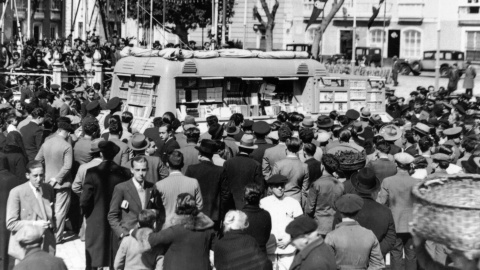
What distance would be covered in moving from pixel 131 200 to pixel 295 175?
2.07 m

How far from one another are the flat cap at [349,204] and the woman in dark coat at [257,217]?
73 cm

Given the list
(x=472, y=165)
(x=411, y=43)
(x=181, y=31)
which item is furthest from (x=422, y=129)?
(x=411, y=43)

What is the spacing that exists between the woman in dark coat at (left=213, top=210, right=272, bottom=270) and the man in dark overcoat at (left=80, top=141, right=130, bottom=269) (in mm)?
2418

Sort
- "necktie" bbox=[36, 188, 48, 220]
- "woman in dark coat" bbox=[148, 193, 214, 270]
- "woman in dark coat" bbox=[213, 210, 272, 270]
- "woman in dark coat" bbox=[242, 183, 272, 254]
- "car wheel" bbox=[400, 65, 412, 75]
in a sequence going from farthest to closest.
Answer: "car wheel" bbox=[400, 65, 412, 75] < "necktie" bbox=[36, 188, 48, 220] < "woman in dark coat" bbox=[242, 183, 272, 254] < "woman in dark coat" bbox=[148, 193, 214, 270] < "woman in dark coat" bbox=[213, 210, 272, 270]

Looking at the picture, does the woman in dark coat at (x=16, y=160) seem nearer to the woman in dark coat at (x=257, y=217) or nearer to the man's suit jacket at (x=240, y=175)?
the man's suit jacket at (x=240, y=175)

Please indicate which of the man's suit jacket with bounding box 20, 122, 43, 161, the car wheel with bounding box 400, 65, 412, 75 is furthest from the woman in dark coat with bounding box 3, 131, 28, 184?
the car wheel with bounding box 400, 65, 412, 75

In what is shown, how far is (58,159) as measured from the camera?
1055 centimetres

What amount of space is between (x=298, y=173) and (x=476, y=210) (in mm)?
5310

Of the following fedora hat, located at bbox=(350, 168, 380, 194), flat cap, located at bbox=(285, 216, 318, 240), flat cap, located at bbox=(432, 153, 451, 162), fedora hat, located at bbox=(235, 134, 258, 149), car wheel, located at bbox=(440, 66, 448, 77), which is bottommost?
flat cap, located at bbox=(285, 216, 318, 240)

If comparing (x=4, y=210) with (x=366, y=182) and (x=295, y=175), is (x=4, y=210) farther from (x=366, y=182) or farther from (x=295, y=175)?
(x=366, y=182)

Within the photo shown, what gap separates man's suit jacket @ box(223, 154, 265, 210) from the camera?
977 cm

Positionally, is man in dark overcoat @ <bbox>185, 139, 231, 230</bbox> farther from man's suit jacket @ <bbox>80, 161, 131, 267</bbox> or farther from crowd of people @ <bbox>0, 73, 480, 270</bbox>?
man's suit jacket @ <bbox>80, 161, 131, 267</bbox>

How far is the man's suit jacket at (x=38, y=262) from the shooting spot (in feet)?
19.7

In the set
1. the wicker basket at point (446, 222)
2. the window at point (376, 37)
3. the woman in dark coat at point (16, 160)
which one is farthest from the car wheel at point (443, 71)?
the wicker basket at point (446, 222)
